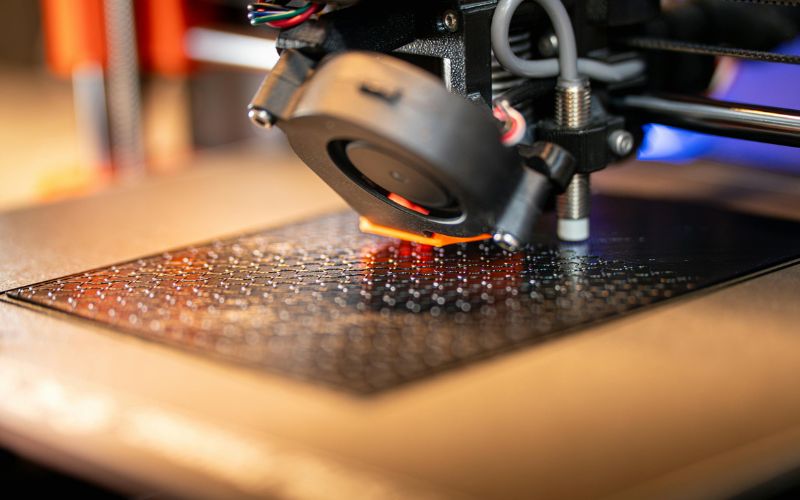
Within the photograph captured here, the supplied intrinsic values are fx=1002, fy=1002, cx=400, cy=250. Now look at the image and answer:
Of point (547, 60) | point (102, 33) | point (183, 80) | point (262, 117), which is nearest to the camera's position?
point (262, 117)

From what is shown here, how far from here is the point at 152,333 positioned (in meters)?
0.62

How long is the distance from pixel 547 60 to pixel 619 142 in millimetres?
84

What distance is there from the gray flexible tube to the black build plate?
132mm

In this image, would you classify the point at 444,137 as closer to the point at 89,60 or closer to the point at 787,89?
the point at 787,89

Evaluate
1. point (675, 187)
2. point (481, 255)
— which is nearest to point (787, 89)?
point (675, 187)

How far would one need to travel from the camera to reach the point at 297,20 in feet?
2.14

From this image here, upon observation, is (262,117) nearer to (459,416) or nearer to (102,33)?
(459,416)

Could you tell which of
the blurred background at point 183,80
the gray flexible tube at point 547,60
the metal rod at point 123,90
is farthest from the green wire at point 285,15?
the metal rod at point 123,90

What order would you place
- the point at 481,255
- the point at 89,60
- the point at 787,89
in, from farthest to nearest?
the point at 89,60, the point at 787,89, the point at 481,255

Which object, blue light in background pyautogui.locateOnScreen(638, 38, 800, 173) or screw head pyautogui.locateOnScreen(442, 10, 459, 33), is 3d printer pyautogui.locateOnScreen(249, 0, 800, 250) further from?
blue light in background pyautogui.locateOnScreen(638, 38, 800, 173)

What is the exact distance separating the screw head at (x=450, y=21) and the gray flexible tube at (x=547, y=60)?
26 millimetres

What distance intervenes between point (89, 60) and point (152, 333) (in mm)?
969

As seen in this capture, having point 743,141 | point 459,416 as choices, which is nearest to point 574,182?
point 459,416

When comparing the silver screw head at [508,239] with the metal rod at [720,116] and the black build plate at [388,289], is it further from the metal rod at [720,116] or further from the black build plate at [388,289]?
the metal rod at [720,116]
